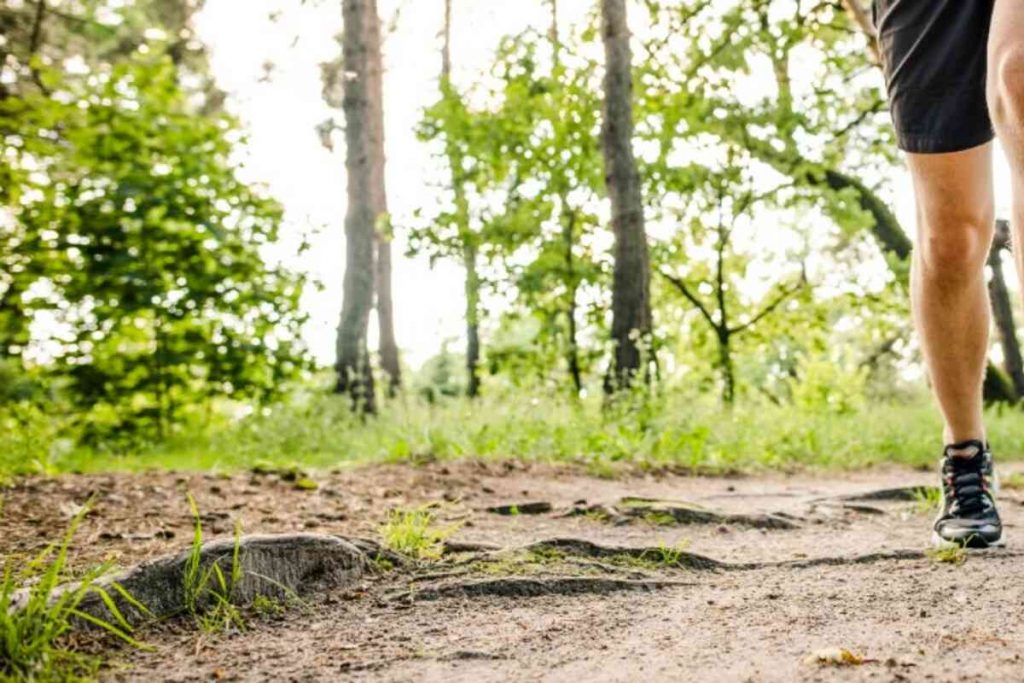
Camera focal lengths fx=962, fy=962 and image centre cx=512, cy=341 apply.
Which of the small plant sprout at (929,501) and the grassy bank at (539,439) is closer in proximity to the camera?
the small plant sprout at (929,501)

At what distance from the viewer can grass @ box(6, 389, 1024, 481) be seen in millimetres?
6363

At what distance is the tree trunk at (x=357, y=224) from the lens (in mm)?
10781

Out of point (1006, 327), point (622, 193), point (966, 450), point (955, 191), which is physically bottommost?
point (966, 450)

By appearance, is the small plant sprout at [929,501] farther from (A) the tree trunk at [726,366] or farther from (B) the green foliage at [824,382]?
(B) the green foliage at [824,382]

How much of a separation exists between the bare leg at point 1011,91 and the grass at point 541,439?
3209mm

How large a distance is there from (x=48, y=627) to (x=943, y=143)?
251 cm

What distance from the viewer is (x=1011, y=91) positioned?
2166mm

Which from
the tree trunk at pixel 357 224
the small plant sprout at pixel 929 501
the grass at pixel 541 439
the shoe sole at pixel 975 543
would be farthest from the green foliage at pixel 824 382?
the shoe sole at pixel 975 543

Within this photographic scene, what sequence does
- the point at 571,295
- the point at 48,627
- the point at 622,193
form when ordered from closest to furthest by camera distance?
1. the point at 48,627
2. the point at 622,193
3. the point at 571,295

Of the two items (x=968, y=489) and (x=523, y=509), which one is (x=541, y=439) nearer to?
(x=523, y=509)

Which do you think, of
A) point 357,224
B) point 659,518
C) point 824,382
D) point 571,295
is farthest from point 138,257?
point 824,382

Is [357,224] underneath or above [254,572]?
above

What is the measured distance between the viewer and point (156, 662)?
1922 millimetres

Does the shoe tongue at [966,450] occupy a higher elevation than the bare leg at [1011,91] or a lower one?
lower
